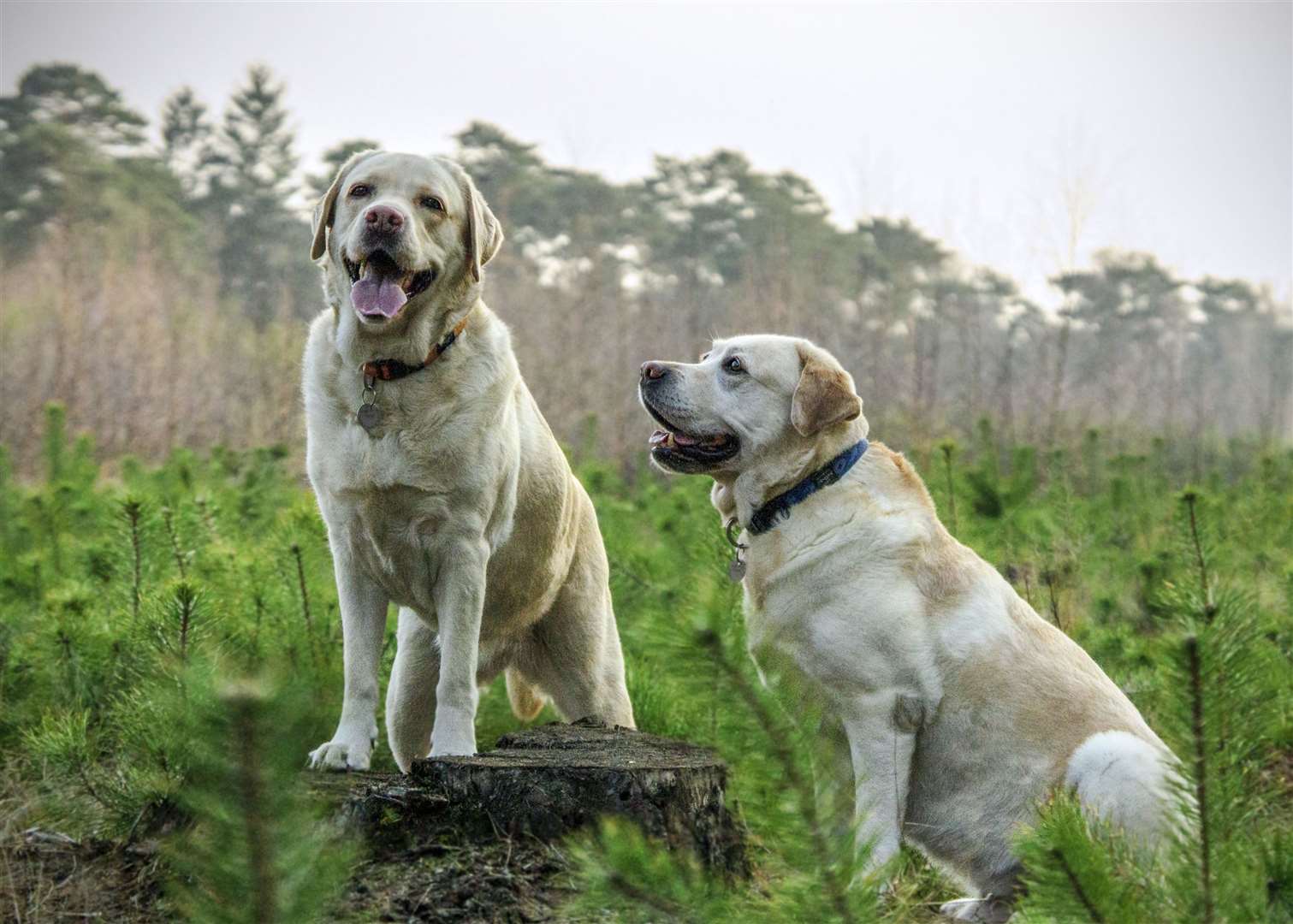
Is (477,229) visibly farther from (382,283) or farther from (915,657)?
(915,657)

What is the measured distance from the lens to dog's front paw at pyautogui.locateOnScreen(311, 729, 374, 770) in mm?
3434

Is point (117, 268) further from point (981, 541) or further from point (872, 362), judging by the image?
point (981, 541)

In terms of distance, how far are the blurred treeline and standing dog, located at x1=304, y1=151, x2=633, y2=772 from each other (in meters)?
6.12

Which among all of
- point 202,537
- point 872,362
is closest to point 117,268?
point 872,362

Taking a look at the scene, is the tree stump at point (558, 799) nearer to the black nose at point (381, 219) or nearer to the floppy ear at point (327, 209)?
the black nose at point (381, 219)

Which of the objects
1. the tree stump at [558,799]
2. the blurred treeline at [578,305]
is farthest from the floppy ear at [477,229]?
the blurred treeline at [578,305]

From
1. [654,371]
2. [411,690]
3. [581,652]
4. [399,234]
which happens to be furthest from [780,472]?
[411,690]

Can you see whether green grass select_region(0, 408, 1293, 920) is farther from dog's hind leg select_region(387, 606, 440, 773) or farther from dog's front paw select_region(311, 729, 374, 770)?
dog's front paw select_region(311, 729, 374, 770)

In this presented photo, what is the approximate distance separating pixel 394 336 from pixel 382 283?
0.19 metres

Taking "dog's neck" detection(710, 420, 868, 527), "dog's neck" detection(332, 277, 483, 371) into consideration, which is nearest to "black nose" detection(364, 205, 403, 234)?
Answer: "dog's neck" detection(332, 277, 483, 371)

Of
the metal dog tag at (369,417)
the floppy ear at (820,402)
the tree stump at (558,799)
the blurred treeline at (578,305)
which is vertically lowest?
the blurred treeline at (578,305)

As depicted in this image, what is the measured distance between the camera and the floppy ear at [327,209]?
3.79m

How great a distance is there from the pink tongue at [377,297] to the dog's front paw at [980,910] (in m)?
2.20

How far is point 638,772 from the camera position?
2848 millimetres
